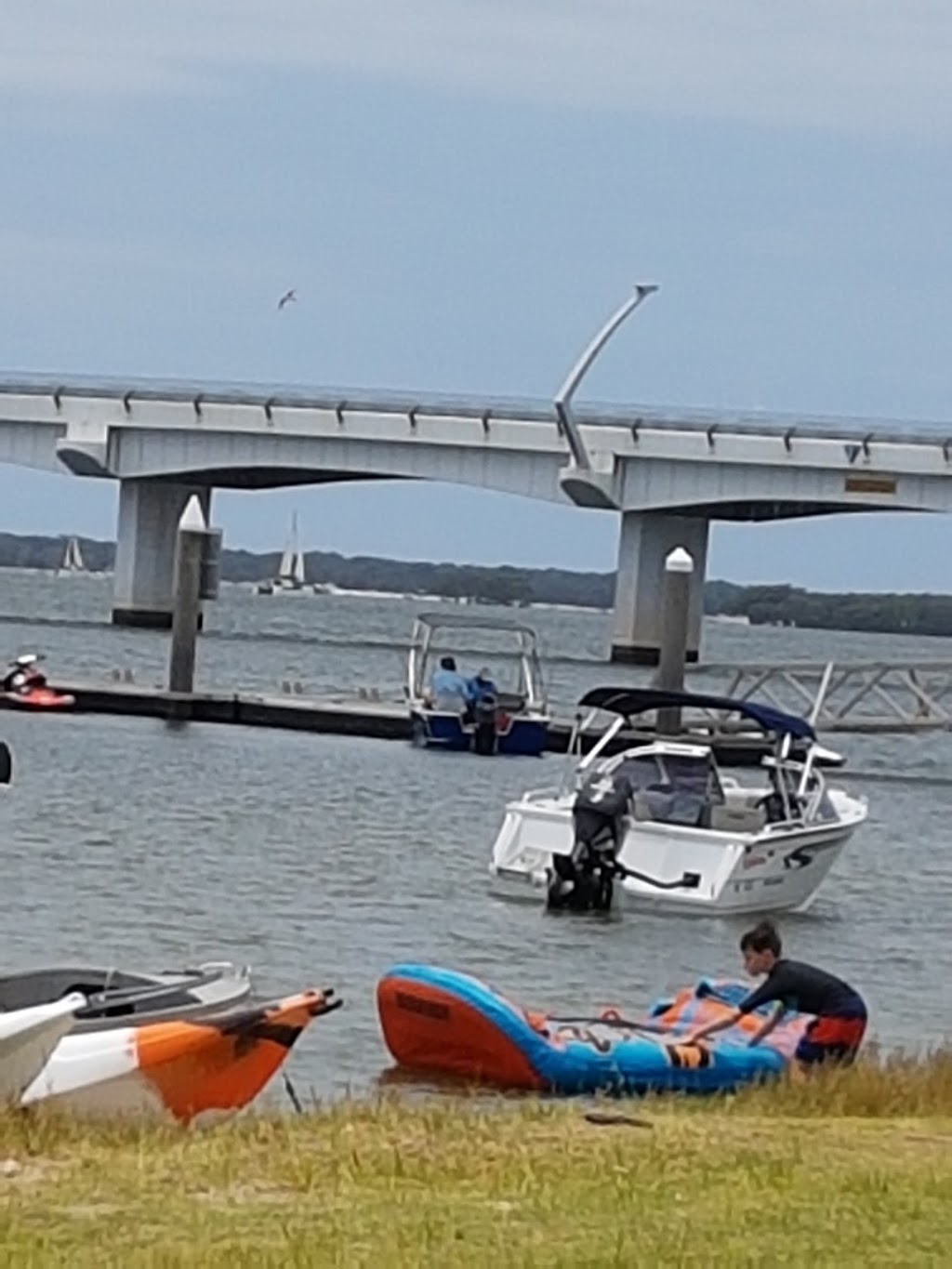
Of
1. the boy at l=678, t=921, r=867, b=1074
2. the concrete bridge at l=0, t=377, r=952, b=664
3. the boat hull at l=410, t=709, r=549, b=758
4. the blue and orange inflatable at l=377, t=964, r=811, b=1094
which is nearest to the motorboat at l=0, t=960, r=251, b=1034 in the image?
the blue and orange inflatable at l=377, t=964, r=811, b=1094

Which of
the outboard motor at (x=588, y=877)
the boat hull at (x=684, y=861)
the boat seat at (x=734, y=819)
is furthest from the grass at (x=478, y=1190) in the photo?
the boat seat at (x=734, y=819)

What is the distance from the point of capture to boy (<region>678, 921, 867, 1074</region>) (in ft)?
62.2

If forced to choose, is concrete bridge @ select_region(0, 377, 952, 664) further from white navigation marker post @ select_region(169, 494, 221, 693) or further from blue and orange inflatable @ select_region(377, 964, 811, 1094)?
blue and orange inflatable @ select_region(377, 964, 811, 1094)

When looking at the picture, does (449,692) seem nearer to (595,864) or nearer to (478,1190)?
(595,864)

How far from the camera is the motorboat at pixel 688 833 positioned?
1260 inches

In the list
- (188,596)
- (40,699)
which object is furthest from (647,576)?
(188,596)

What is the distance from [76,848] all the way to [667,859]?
9.27 metres

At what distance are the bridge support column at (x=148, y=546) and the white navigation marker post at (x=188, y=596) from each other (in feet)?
107

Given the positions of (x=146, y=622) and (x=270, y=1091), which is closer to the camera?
(x=270, y=1091)

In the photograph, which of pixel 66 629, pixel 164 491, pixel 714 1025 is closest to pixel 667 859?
pixel 714 1025

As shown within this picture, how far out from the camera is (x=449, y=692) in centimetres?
5884

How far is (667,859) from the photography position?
1270 inches

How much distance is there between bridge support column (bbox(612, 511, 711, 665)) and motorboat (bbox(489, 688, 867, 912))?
179ft

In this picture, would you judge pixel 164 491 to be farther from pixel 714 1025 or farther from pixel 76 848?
pixel 714 1025
